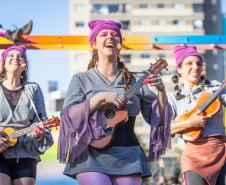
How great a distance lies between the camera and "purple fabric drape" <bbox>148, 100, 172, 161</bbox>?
4215mm

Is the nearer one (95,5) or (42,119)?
(42,119)

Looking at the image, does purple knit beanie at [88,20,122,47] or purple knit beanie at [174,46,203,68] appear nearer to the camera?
purple knit beanie at [88,20,122,47]

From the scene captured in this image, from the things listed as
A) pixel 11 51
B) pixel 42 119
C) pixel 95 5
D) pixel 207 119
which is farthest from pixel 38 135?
pixel 95 5

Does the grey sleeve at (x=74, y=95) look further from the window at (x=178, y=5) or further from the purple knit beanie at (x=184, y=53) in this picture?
the window at (x=178, y=5)

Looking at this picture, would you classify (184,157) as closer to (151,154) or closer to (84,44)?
(151,154)

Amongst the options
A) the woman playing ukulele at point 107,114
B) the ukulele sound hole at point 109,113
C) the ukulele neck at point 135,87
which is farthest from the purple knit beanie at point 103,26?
the ukulele sound hole at point 109,113

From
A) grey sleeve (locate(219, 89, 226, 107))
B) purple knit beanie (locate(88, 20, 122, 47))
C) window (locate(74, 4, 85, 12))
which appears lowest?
grey sleeve (locate(219, 89, 226, 107))

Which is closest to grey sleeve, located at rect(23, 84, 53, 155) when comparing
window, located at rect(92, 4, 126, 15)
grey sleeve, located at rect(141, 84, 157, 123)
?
grey sleeve, located at rect(141, 84, 157, 123)

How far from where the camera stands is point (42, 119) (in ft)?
16.6

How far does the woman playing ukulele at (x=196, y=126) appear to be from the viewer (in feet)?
16.7

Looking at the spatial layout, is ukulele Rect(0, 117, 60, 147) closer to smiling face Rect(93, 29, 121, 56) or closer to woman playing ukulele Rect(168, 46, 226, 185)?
smiling face Rect(93, 29, 121, 56)

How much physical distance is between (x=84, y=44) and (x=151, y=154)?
2.41 metres

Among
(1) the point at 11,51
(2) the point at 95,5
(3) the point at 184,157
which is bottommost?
(3) the point at 184,157

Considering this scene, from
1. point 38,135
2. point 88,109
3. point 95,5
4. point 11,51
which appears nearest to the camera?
point 88,109
